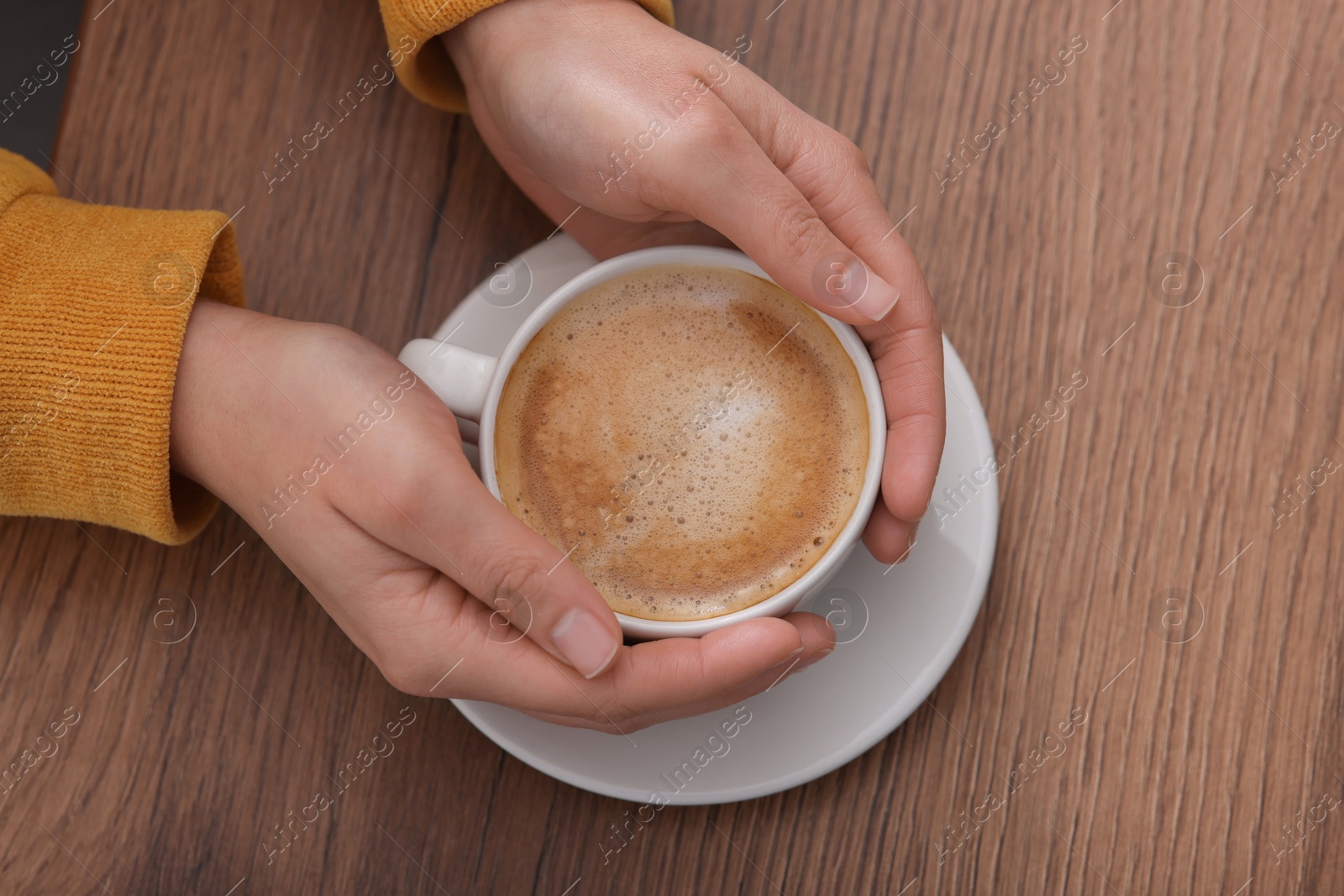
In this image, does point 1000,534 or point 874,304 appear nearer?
point 874,304

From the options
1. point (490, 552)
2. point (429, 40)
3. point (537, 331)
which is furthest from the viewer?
point (429, 40)

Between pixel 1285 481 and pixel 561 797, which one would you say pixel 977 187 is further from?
pixel 561 797

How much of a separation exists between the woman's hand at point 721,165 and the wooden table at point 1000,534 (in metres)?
0.17

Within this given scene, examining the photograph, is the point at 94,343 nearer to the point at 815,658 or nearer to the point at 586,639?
the point at 586,639

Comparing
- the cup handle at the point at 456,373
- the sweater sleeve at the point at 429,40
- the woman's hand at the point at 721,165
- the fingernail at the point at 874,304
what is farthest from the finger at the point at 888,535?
the sweater sleeve at the point at 429,40

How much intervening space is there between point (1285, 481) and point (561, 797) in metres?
0.86

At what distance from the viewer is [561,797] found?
3.27 ft

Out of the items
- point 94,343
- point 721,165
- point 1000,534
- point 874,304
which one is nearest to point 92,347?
point 94,343

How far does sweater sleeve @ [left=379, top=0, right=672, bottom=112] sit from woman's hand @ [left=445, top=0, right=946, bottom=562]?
28mm

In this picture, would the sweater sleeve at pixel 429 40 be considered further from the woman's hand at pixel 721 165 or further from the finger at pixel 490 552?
the finger at pixel 490 552

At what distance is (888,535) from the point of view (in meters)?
0.85

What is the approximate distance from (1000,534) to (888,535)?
0.80ft

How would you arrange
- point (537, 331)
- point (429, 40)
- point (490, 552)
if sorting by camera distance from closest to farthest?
1. point (490, 552)
2. point (537, 331)
3. point (429, 40)

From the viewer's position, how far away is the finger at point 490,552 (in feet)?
2.49
